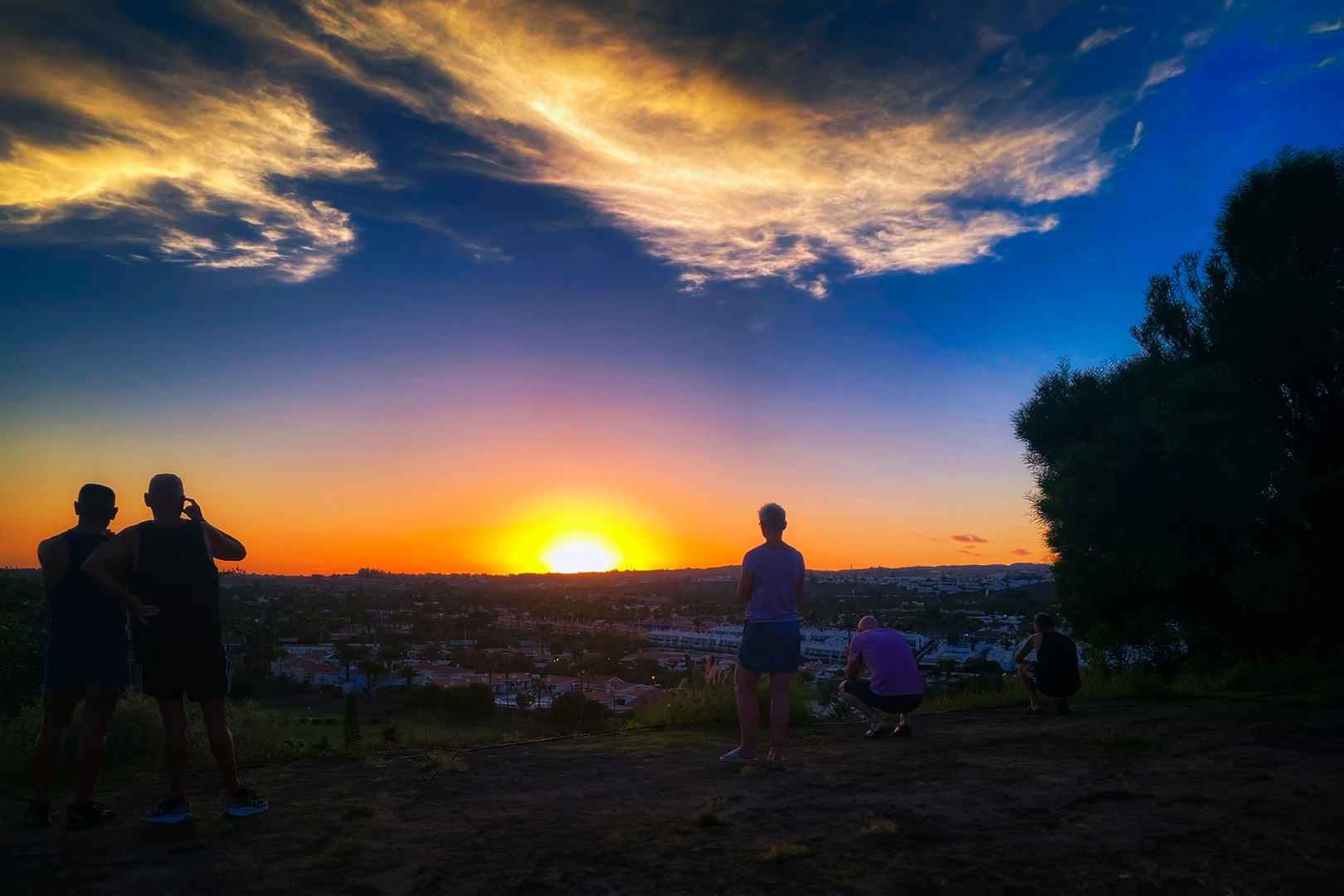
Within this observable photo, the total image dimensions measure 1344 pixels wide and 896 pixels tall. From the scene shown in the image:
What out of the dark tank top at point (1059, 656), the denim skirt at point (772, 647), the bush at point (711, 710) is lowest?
the bush at point (711, 710)

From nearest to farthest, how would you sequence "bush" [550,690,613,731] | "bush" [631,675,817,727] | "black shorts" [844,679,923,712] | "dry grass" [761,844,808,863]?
"dry grass" [761,844,808,863], "black shorts" [844,679,923,712], "bush" [631,675,817,727], "bush" [550,690,613,731]

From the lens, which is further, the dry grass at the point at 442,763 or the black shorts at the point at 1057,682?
the black shorts at the point at 1057,682

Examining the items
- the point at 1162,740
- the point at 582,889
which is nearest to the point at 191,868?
the point at 582,889

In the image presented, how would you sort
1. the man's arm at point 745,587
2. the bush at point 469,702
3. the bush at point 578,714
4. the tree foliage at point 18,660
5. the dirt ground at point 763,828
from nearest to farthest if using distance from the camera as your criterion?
the dirt ground at point 763,828
the man's arm at point 745,587
the tree foliage at point 18,660
the bush at point 578,714
the bush at point 469,702

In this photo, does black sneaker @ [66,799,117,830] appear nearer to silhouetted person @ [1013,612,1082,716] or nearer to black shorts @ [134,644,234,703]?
black shorts @ [134,644,234,703]

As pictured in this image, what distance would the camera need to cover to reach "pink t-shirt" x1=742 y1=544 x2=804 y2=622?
6234 mm

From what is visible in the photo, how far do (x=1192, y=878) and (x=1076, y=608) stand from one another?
12.0 m

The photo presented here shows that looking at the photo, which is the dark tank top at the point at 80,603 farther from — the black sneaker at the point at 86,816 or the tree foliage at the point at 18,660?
the tree foliage at the point at 18,660

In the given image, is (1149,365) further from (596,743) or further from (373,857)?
(373,857)

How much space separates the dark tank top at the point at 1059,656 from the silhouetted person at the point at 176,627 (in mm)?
8513

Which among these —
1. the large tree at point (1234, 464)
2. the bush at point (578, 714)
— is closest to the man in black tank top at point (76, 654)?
the bush at point (578, 714)

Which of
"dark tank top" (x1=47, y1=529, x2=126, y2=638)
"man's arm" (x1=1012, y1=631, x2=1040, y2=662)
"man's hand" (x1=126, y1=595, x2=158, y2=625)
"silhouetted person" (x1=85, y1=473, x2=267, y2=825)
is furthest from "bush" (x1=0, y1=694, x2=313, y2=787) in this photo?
"man's arm" (x1=1012, y1=631, x2=1040, y2=662)

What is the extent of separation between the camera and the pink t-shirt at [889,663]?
25.6 feet

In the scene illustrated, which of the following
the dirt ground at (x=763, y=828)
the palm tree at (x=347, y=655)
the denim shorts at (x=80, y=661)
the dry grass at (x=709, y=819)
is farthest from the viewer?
the palm tree at (x=347, y=655)
